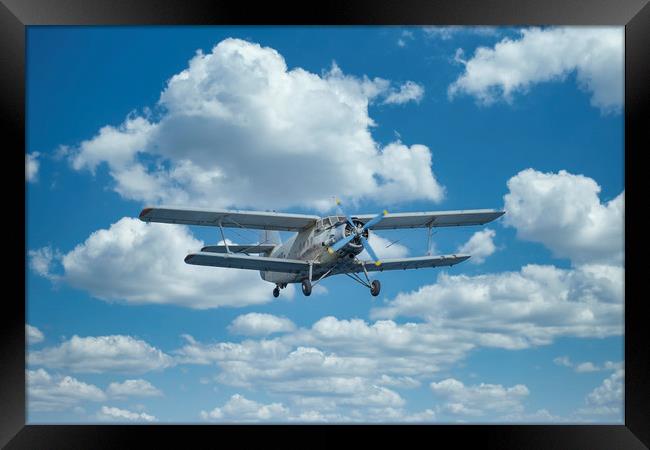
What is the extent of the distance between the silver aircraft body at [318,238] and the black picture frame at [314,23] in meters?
4.69

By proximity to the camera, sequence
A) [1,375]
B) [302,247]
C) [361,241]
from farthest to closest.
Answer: [302,247] < [361,241] < [1,375]

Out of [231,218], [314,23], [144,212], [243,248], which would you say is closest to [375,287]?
[231,218]

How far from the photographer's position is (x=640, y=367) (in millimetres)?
8984

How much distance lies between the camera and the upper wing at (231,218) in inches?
545

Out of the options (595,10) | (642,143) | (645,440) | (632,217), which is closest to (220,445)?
(645,440)

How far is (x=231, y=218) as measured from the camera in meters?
14.9

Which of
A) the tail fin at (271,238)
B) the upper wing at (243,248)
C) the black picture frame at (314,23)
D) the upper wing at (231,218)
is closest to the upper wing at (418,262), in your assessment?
the upper wing at (231,218)

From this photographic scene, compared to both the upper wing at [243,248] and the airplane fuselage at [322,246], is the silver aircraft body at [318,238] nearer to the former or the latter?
the airplane fuselage at [322,246]

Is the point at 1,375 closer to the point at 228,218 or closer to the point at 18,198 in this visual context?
the point at 18,198

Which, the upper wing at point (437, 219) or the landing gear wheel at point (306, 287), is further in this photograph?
the upper wing at point (437, 219)

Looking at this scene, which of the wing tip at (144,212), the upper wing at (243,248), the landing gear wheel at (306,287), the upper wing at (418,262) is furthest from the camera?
the upper wing at (243,248)

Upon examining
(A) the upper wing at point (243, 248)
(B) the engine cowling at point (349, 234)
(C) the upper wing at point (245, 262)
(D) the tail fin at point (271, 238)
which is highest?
(D) the tail fin at point (271, 238)

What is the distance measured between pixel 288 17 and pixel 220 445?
543cm

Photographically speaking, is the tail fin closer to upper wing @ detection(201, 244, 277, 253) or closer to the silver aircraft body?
upper wing @ detection(201, 244, 277, 253)
